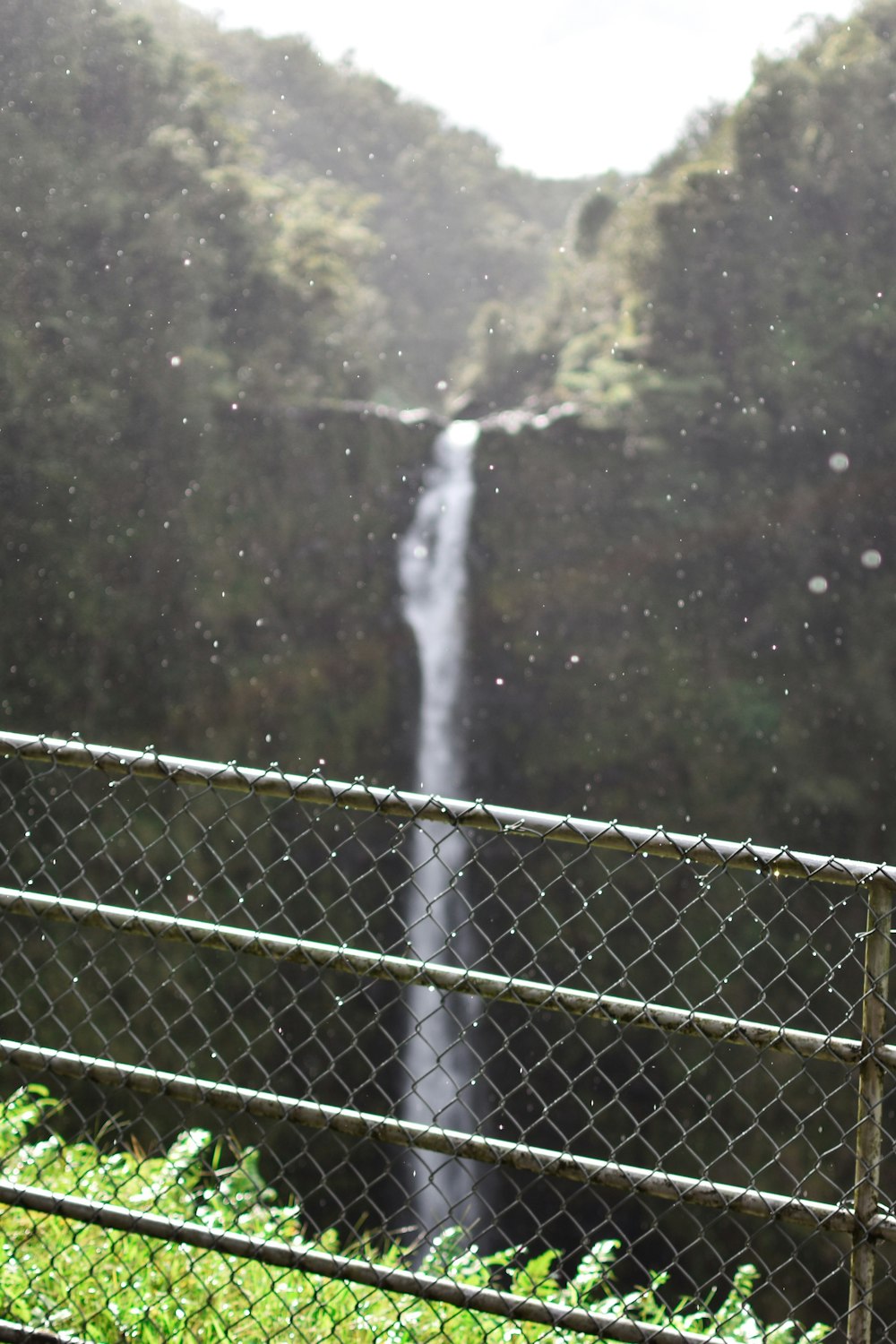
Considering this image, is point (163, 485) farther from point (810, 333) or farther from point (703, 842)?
point (703, 842)

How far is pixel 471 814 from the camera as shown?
2.09 m

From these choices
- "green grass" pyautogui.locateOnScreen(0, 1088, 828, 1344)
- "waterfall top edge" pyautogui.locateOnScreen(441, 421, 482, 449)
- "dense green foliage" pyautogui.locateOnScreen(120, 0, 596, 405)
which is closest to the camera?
"green grass" pyautogui.locateOnScreen(0, 1088, 828, 1344)

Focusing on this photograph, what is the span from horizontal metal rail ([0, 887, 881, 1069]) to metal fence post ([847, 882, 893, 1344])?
0.06 m

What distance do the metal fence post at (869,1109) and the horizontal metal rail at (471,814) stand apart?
10 cm

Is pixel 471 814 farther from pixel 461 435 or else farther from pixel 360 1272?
pixel 461 435

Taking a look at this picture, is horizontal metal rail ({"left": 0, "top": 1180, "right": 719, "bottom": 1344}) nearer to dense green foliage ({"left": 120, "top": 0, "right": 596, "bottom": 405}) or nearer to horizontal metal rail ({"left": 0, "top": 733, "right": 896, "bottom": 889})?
horizontal metal rail ({"left": 0, "top": 733, "right": 896, "bottom": 889})

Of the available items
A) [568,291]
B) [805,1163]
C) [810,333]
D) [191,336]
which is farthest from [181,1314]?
[568,291]

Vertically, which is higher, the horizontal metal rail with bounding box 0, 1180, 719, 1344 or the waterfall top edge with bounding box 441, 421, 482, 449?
the waterfall top edge with bounding box 441, 421, 482, 449

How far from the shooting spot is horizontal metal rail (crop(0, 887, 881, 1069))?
6.60 feet

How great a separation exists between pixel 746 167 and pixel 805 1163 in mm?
13680

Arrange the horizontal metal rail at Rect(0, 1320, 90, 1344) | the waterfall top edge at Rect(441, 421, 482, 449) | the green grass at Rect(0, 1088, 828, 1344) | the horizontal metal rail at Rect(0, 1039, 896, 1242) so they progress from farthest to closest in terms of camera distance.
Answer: the waterfall top edge at Rect(441, 421, 482, 449) < the green grass at Rect(0, 1088, 828, 1344) < the horizontal metal rail at Rect(0, 1320, 90, 1344) < the horizontal metal rail at Rect(0, 1039, 896, 1242)

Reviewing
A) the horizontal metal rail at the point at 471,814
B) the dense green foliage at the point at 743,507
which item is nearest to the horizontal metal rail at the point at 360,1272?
the horizontal metal rail at the point at 471,814

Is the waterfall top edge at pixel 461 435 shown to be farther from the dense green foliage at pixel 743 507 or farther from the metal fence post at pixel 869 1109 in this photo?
the metal fence post at pixel 869 1109

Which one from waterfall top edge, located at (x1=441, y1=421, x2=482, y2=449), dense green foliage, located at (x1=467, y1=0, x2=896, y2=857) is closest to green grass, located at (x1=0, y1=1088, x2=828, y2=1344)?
dense green foliage, located at (x1=467, y1=0, x2=896, y2=857)
